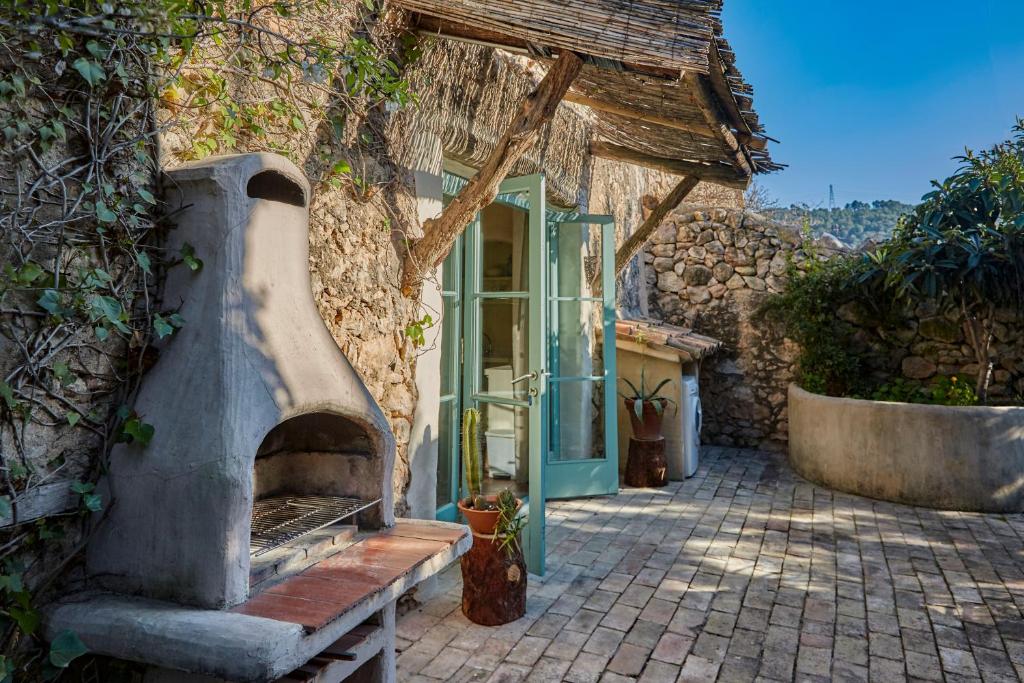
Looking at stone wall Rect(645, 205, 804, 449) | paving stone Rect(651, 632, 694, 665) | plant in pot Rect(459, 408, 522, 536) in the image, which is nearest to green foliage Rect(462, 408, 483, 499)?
plant in pot Rect(459, 408, 522, 536)

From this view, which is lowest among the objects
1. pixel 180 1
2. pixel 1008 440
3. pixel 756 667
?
pixel 756 667

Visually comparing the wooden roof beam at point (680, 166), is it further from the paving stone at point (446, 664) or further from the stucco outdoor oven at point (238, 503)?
the paving stone at point (446, 664)

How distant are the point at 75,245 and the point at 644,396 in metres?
4.55

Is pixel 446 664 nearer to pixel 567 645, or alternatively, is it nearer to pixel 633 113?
pixel 567 645

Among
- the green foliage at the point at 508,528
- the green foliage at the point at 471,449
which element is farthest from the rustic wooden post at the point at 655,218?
the green foliage at the point at 508,528

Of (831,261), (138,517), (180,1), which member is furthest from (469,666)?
(831,261)

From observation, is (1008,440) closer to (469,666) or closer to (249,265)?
(469,666)

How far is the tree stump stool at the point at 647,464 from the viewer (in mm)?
5391

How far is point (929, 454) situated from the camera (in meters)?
4.80

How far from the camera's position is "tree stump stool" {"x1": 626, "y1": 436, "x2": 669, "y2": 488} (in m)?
5.39

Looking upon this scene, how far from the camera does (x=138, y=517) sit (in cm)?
161

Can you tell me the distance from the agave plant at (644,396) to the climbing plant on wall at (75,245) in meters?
4.13

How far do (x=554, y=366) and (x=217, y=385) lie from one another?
369 cm

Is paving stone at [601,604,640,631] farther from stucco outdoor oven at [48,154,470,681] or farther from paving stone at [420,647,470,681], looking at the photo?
stucco outdoor oven at [48,154,470,681]
